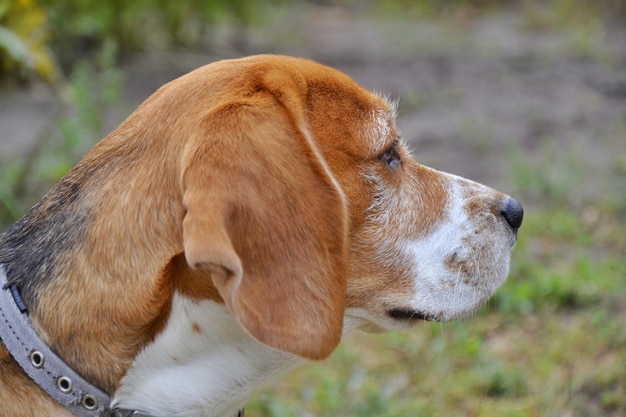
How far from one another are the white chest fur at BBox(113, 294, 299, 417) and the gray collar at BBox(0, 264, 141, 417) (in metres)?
0.07

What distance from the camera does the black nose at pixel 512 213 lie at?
10.6 ft

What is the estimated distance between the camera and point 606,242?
229 inches

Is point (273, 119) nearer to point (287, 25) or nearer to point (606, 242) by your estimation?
point (606, 242)

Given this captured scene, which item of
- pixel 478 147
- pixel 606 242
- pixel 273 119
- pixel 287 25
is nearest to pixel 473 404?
pixel 606 242

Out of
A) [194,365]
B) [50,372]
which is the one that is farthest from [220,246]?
[50,372]

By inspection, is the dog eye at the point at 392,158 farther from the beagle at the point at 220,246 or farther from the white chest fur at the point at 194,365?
the white chest fur at the point at 194,365

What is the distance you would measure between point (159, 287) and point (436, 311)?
1.01 meters

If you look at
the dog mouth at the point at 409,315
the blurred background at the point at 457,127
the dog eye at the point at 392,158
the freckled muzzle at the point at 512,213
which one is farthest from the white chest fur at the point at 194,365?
the blurred background at the point at 457,127

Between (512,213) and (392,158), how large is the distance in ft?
1.72

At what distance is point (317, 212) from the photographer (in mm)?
2475

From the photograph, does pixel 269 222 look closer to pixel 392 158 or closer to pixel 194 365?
pixel 194 365

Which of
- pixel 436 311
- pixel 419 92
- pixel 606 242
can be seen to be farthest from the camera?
pixel 419 92

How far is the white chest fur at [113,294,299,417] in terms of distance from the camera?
8.45ft

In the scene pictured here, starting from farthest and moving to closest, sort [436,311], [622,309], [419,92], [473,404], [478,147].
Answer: [419,92] → [478,147] → [622,309] → [473,404] → [436,311]
